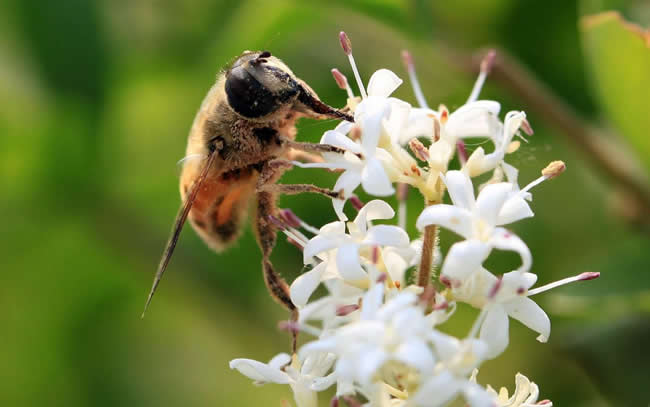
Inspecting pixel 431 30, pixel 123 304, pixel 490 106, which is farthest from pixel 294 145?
pixel 123 304

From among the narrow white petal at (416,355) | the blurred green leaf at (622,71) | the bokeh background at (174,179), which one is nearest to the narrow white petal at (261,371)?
the narrow white petal at (416,355)

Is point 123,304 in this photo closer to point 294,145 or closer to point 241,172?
point 241,172

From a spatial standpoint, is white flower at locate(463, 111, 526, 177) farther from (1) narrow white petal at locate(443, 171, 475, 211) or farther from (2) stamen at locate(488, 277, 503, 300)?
(2) stamen at locate(488, 277, 503, 300)

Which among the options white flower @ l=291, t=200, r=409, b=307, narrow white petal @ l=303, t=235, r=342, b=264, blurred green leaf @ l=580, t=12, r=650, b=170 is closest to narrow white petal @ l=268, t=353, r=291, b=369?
white flower @ l=291, t=200, r=409, b=307

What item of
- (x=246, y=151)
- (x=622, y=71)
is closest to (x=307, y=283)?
(x=246, y=151)

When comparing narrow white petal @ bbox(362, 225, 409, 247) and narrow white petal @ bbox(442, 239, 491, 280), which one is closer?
narrow white petal @ bbox(442, 239, 491, 280)

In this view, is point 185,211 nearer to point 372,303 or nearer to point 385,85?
point 385,85
